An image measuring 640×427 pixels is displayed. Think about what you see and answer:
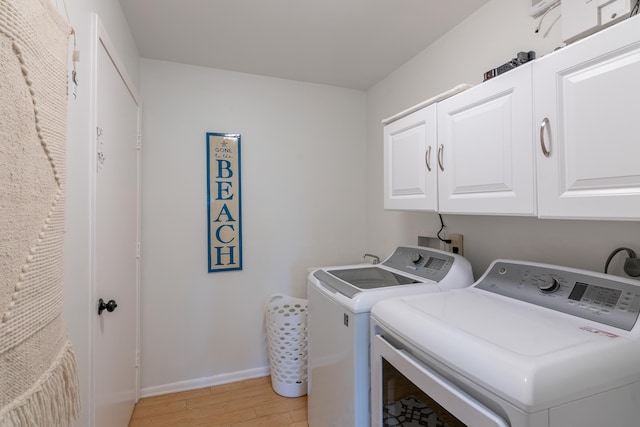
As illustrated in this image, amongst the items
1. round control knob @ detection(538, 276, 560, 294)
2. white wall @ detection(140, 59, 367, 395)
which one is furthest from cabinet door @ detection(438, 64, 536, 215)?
white wall @ detection(140, 59, 367, 395)

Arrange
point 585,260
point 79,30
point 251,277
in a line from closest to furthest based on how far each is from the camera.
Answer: point 79,30
point 585,260
point 251,277

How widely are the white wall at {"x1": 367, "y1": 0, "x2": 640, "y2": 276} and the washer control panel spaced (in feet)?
0.69

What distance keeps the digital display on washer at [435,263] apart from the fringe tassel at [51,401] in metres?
1.47

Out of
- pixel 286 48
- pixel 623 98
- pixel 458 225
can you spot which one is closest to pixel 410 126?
pixel 458 225

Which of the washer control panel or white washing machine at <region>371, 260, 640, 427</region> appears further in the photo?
the washer control panel

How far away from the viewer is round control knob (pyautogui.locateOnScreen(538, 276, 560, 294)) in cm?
107

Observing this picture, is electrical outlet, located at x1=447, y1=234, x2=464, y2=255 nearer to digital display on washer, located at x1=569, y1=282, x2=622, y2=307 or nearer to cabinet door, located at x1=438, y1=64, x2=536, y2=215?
cabinet door, located at x1=438, y1=64, x2=536, y2=215

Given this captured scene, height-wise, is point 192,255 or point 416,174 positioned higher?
point 416,174

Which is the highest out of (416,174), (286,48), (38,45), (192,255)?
(286,48)

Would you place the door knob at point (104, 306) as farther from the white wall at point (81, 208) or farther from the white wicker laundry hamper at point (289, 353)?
the white wicker laundry hamper at point (289, 353)

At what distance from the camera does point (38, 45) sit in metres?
0.61

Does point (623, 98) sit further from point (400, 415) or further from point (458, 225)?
point (400, 415)

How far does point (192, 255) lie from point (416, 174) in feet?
5.51

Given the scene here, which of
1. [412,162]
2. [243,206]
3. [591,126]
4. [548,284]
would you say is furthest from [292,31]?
[548,284]
